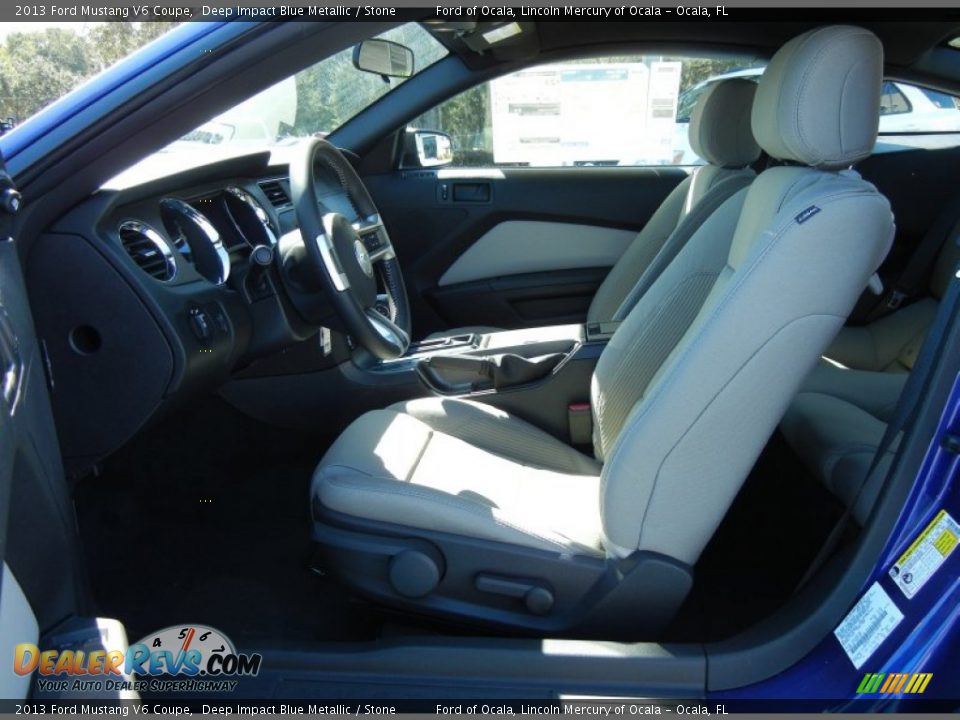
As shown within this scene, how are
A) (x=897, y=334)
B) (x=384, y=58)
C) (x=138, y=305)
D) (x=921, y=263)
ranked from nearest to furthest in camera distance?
(x=138, y=305) → (x=384, y=58) → (x=897, y=334) → (x=921, y=263)

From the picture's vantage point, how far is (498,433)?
1945 millimetres

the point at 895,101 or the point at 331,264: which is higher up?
the point at 895,101

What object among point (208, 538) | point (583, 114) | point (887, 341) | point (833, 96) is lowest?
point (208, 538)

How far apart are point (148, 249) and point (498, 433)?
0.84 metres

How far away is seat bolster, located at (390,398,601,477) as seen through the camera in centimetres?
190

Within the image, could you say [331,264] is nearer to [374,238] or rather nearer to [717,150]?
[374,238]

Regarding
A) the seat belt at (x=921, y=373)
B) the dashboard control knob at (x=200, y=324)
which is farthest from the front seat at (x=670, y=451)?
the dashboard control knob at (x=200, y=324)

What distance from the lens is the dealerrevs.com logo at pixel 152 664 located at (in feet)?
3.50

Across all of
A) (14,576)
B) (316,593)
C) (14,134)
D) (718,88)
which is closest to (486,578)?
(316,593)

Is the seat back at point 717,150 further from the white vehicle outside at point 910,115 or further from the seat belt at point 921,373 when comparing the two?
the seat belt at point 921,373

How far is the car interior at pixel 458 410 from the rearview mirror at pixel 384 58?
10 cm

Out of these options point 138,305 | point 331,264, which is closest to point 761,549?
point 331,264

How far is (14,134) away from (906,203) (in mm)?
2826

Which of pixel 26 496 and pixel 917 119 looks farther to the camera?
pixel 917 119
